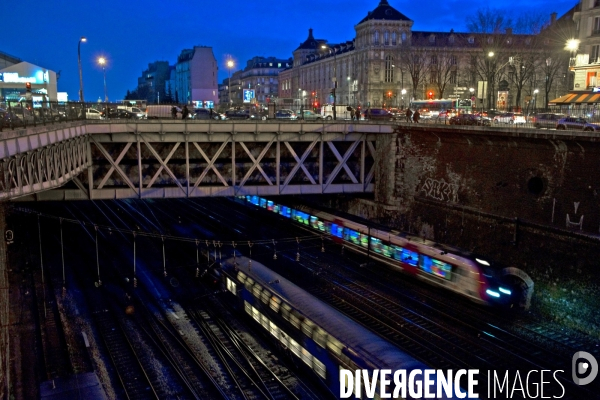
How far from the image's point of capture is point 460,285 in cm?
2202

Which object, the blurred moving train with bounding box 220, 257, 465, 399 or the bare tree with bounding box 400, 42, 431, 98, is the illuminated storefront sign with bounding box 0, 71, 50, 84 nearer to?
the bare tree with bounding box 400, 42, 431, 98

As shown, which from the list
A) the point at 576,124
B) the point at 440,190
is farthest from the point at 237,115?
the point at 576,124

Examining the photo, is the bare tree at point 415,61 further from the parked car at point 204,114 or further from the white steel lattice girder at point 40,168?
the white steel lattice girder at point 40,168

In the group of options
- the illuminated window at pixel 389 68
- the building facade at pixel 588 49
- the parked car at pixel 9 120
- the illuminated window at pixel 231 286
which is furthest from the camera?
the illuminated window at pixel 389 68

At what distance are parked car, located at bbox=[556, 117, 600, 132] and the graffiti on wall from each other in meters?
6.35

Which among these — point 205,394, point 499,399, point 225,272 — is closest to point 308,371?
point 205,394

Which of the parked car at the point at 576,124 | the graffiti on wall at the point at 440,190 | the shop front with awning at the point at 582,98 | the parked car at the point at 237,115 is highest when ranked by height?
the shop front with awning at the point at 582,98

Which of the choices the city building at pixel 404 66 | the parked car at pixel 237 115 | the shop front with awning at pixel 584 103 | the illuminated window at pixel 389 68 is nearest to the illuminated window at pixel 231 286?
the parked car at pixel 237 115

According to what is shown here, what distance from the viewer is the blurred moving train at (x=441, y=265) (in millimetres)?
21109

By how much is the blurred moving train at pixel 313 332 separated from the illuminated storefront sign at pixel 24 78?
61028mm

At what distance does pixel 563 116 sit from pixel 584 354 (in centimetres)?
1729

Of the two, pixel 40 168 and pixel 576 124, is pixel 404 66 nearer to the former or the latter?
pixel 576 124

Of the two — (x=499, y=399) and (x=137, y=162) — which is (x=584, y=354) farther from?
(x=137, y=162)

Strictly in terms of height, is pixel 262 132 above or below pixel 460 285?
above
